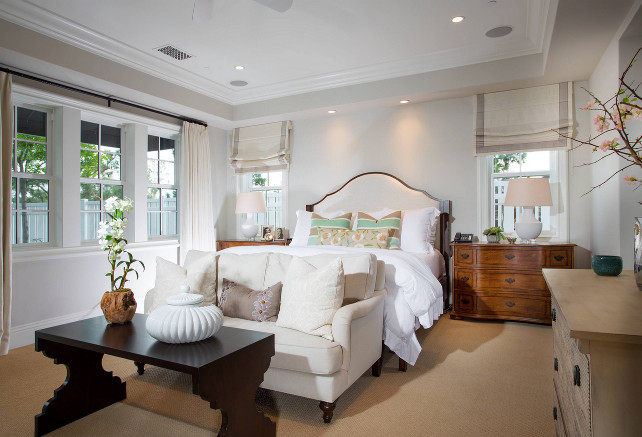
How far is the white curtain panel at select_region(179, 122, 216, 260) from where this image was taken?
5.45 meters

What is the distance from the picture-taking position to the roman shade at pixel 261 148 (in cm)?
582

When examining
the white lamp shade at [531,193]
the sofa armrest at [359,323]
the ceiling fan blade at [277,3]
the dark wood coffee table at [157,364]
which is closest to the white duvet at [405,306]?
the sofa armrest at [359,323]

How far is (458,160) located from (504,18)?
1.62m

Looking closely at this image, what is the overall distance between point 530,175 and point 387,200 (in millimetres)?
1624

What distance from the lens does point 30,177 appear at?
3.96 meters

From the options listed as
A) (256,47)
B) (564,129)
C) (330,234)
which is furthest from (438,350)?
(256,47)

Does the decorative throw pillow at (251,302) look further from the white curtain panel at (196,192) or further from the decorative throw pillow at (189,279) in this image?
the white curtain panel at (196,192)

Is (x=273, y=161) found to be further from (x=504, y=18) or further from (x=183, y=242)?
(x=504, y=18)

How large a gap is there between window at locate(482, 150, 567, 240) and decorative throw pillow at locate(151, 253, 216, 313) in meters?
3.28

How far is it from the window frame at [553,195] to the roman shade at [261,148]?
2.63 meters

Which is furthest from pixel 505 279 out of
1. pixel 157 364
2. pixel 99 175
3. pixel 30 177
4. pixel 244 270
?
pixel 30 177

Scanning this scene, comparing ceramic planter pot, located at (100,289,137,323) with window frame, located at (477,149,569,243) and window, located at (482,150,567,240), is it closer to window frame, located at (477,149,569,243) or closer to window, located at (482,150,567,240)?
window frame, located at (477,149,569,243)

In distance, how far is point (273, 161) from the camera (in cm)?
596

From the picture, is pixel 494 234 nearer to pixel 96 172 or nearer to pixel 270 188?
pixel 270 188
